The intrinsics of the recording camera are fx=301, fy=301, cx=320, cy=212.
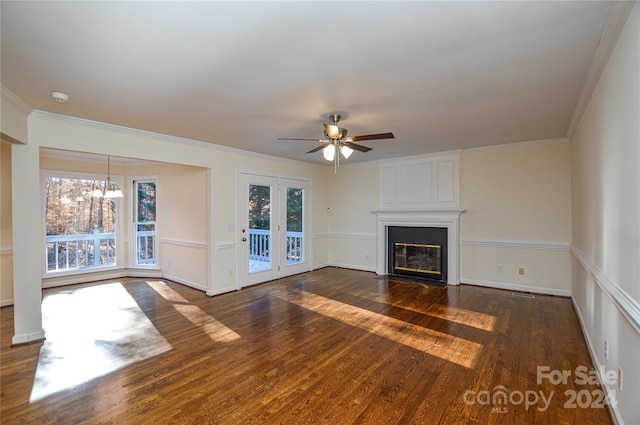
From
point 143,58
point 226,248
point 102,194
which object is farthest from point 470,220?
point 102,194

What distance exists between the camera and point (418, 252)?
600cm

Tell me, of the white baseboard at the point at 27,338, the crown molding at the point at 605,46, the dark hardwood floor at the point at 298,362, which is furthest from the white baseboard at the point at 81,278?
the crown molding at the point at 605,46

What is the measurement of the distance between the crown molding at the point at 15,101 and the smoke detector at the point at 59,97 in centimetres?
30

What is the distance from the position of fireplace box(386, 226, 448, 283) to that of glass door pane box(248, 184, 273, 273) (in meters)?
2.51

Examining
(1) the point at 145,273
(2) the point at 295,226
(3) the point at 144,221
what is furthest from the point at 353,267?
(3) the point at 144,221

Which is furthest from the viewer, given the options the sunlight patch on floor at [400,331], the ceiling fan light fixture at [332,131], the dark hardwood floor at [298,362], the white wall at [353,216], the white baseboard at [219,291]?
the white wall at [353,216]

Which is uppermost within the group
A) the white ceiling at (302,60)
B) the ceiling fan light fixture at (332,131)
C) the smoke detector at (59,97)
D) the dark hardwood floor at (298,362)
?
the white ceiling at (302,60)

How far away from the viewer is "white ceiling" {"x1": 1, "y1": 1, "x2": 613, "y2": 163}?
5.47 ft

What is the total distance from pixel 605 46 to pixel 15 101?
4.75m

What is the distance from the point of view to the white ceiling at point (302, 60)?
1666 mm

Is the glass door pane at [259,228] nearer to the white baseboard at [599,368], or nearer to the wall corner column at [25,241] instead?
the wall corner column at [25,241]

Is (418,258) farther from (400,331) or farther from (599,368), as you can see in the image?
(599,368)

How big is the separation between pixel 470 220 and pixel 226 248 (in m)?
4.36

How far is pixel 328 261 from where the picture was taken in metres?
7.30
